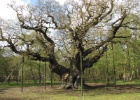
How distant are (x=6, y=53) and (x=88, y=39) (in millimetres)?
33285

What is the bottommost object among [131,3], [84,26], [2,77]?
[2,77]

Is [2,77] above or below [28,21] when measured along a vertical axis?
below

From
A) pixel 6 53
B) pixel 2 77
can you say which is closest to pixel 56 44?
pixel 6 53

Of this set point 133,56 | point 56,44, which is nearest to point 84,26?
point 56,44

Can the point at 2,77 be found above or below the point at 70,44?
below

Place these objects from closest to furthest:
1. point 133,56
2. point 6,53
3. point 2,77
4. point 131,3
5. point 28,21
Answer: point 131,3 → point 28,21 → point 133,56 → point 6,53 → point 2,77

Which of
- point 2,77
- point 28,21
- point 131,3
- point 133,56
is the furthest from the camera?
point 2,77

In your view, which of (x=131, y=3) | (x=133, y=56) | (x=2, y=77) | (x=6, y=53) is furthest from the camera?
(x=2, y=77)

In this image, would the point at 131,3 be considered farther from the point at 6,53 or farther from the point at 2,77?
the point at 2,77

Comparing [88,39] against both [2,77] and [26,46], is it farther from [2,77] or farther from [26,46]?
[2,77]

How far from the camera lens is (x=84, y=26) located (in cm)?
2820

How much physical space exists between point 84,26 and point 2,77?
1676 inches

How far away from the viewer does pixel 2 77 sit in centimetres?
6525

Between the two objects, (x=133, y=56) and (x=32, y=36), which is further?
(x=133, y=56)
